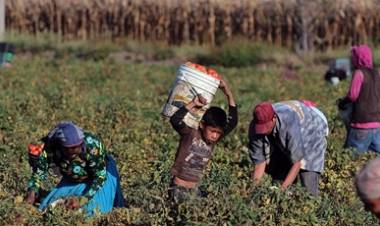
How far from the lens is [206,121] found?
8.54 meters

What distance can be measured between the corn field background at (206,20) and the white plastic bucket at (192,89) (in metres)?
24.6

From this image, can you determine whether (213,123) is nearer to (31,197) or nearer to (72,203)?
(72,203)

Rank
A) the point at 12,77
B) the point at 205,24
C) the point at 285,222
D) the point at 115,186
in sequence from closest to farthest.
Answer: the point at 285,222 → the point at 115,186 → the point at 12,77 → the point at 205,24

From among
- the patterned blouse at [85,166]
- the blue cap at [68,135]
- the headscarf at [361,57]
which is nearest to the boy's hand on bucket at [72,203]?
the blue cap at [68,135]

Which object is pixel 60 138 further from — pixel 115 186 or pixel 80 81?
pixel 80 81

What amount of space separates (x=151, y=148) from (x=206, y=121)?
3.42 meters

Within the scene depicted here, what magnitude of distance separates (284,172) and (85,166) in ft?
5.90

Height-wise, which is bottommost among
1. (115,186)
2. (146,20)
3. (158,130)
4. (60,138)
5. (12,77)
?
(146,20)

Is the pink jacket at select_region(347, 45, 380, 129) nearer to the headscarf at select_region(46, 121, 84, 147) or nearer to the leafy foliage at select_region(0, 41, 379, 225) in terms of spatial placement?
the leafy foliage at select_region(0, 41, 379, 225)

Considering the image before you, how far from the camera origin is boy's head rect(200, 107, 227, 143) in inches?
334

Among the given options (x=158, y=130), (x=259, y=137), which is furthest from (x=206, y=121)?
(x=158, y=130)

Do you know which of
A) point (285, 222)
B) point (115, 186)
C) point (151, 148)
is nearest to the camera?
point (285, 222)

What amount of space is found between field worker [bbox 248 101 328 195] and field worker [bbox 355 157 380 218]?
11.5ft

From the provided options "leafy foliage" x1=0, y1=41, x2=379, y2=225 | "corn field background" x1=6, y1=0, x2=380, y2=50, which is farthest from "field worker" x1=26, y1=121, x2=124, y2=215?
"corn field background" x1=6, y1=0, x2=380, y2=50
